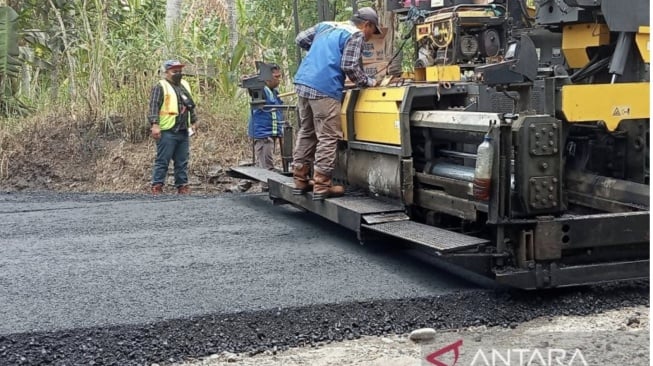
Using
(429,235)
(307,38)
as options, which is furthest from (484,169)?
(307,38)

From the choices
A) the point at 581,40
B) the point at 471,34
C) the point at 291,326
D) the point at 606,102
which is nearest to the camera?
the point at 291,326

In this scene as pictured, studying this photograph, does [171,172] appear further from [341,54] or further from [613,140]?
[613,140]

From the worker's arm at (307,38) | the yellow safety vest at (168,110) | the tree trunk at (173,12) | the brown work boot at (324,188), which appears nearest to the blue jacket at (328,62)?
the worker's arm at (307,38)

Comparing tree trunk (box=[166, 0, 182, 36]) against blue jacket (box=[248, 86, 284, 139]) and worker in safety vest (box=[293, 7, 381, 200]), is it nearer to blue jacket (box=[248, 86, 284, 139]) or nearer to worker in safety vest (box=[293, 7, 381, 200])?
blue jacket (box=[248, 86, 284, 139])

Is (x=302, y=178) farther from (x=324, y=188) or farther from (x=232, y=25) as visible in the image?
(x=232, y=25)

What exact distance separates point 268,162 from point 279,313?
5.15m

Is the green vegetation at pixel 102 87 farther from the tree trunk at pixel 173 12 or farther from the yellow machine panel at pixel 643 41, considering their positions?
the yellow machine panel at pixel 643 41

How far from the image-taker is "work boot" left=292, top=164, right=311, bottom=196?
268 inches

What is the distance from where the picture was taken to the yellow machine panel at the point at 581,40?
541cm

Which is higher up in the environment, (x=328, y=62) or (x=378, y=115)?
(x=328, y=62)

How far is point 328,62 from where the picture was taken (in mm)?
6266

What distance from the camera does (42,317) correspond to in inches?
170

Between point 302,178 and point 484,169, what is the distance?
232 centimetres

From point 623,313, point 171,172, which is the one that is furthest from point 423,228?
point 171,172
